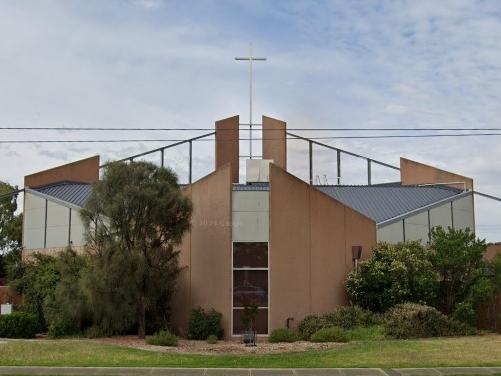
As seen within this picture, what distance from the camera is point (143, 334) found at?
24016 mm

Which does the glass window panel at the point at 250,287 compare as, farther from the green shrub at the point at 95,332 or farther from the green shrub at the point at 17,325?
the green shrub at the point at 17,325

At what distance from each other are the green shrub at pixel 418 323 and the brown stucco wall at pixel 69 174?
16692 mm

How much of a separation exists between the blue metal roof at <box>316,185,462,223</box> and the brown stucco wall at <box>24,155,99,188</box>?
13014 mm

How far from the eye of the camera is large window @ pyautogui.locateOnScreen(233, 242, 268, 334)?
2573 centimetres

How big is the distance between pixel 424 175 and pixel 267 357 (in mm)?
22946

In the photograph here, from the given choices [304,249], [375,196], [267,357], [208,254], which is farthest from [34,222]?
[267,357]

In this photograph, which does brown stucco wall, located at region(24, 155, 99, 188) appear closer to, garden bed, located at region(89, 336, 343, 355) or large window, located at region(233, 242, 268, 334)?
large window, located at region(233, 242, 268, 334)

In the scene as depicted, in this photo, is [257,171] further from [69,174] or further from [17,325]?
[17,325]

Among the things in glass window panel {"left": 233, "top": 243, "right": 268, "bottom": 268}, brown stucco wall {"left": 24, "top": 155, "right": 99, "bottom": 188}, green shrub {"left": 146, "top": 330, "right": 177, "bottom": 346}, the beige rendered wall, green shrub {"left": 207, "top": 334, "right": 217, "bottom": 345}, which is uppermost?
brown stucco wall {"left": 24, "top": 155, "right": 99, "bottom": 188}

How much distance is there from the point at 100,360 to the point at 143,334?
8071mm

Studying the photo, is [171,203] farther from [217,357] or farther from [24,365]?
[24,365]

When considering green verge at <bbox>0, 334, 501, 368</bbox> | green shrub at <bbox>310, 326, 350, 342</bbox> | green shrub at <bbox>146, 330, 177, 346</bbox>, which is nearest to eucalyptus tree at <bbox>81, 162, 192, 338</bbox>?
green shrub at <bbox>146, 330, 177, 346</bbox>

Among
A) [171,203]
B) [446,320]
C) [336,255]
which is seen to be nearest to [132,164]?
[171,203]

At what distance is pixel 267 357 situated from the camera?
1747 centimetres
